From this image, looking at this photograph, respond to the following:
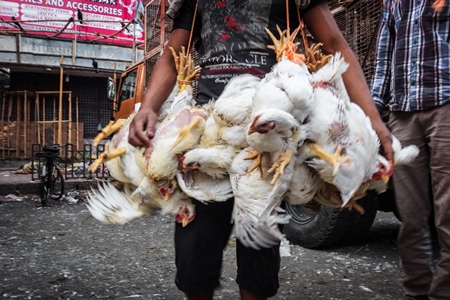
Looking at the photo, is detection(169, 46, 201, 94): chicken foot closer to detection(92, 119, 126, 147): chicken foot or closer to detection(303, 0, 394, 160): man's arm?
detection(92, 119, 126, 147): chicken foot

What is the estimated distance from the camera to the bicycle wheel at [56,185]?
7.67 metres

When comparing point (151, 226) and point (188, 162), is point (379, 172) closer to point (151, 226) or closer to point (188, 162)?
point (188, 162)

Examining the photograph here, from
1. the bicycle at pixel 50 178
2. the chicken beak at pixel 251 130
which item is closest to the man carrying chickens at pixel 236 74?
the chicken beak at pixel 251 130

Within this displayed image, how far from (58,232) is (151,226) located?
113cm

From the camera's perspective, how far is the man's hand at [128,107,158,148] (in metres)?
1.50

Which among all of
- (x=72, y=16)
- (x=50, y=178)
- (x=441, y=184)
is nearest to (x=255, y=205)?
(x=441, y=184)

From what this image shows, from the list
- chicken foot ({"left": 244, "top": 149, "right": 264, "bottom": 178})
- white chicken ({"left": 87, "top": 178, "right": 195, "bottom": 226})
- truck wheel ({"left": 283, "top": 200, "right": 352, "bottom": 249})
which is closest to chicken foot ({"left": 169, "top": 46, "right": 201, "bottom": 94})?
white chicken ({"left": 87, "top": 178, "right": 195, "bottom": 226})

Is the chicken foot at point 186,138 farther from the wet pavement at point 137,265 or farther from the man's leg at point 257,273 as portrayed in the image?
the wet pavement at point 137,265

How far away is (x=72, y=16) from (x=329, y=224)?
13.1m

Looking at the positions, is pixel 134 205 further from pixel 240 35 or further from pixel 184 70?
pixel 240 35

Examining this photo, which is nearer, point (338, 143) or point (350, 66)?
point (338, 143)

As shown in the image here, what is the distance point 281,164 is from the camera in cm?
121

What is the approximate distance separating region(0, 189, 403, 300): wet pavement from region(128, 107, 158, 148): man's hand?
5.49ft

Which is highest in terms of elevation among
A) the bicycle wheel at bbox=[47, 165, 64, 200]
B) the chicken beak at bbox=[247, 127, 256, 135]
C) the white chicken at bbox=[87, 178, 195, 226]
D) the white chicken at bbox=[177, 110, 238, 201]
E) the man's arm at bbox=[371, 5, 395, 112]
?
the man's arm at bbox=[371, 5, 395, 112]
